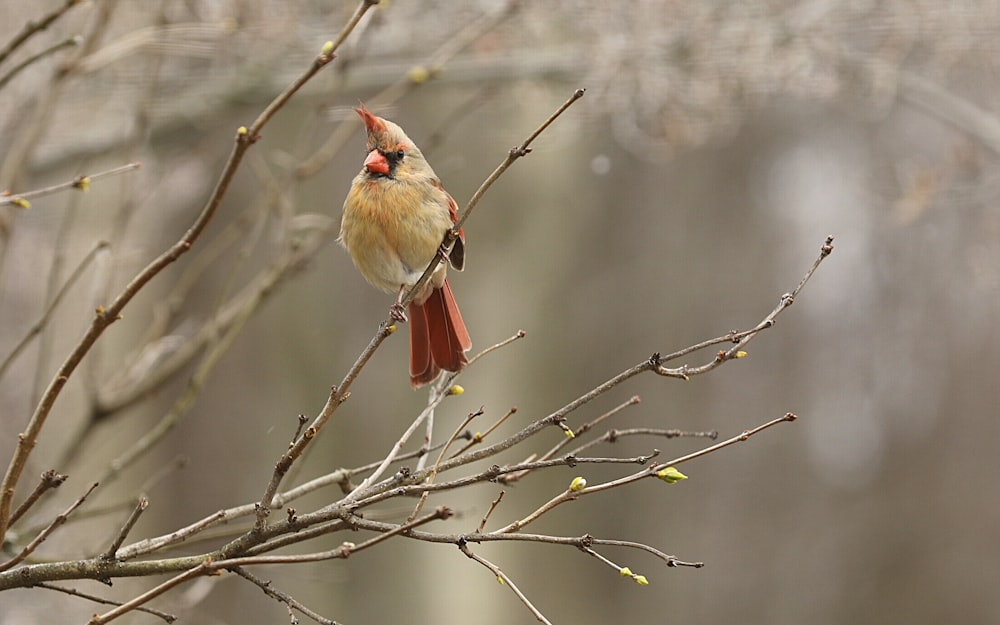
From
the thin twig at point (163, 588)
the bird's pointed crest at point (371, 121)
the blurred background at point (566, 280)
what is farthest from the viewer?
the blurred background at point (566, 280)

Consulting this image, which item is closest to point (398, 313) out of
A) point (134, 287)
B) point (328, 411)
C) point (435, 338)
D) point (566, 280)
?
point (435, 338)

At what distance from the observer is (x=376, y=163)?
2.14 metres

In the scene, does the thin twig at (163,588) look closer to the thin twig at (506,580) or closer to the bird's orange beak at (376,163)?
the thin twig at (506,580)

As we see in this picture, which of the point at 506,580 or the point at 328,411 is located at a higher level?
the point at 328,411

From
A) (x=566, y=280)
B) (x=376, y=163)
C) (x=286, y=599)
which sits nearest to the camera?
(x=286, y=599)

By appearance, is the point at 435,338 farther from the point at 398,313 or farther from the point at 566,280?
the point at 566,280

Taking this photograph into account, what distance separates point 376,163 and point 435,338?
0.37 meters

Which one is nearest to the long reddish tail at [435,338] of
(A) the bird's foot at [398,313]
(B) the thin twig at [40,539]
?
(A) the bird's foot at [398,313]

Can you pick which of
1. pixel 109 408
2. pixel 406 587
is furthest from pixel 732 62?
pixel 406 587

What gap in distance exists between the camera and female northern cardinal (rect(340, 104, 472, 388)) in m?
2.20

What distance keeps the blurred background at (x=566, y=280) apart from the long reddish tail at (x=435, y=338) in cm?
48

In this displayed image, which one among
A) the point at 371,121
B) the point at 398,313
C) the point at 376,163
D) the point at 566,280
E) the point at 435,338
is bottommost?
the point at 566,280

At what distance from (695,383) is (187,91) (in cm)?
509

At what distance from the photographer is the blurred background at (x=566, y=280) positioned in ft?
12.2
